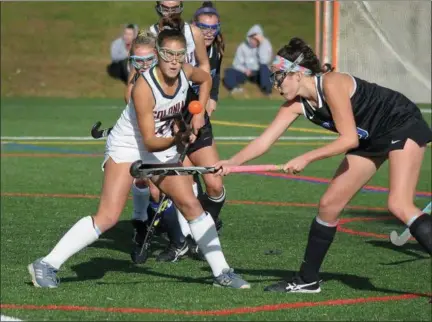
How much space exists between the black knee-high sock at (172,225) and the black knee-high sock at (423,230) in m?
2.62

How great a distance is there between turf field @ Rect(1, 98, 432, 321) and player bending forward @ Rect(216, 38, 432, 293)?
2.39 ft

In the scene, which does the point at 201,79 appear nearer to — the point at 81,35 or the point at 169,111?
the point at 169,111

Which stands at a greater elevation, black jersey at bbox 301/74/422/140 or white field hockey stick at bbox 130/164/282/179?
black jersey at bbox 301/74/422/140

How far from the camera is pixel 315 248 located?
8039mm

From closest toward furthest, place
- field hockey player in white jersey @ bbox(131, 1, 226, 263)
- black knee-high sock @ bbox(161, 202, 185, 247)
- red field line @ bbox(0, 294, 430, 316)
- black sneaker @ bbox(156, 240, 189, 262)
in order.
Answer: red field line @ bbox(0, 294, 430, 316)
field hockey player in white jersey @ bbox(131, 1, 226, 263)
black sneaker @ bbox(156, 240, 189, 262)
black knee-high sock @ bbox(161, 202, 185, 247)

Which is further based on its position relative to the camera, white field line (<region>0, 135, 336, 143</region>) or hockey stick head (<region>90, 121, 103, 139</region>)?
white field line (<region>0, 135, 336, 143</region>)

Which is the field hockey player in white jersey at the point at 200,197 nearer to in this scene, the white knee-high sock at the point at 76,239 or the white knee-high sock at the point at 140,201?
the white knee-high sock at the point at 140,201

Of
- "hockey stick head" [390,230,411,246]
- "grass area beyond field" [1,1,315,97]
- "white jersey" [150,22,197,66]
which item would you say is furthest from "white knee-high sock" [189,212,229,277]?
"grass area beyond field" [1,1,315,97]

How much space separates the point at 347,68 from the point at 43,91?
1771 centimetres

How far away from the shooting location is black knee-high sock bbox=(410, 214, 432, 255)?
761 centimetres

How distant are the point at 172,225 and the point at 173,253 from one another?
30 cm

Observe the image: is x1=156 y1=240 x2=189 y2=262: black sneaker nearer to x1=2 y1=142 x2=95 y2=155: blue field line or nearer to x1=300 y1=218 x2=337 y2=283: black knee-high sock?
x1=300 y1=218 x2=337 y2=283: black knee-high sock

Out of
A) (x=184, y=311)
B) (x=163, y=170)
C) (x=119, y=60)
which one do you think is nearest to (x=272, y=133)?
(x=163, y=170)

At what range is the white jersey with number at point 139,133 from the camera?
26.3ft
